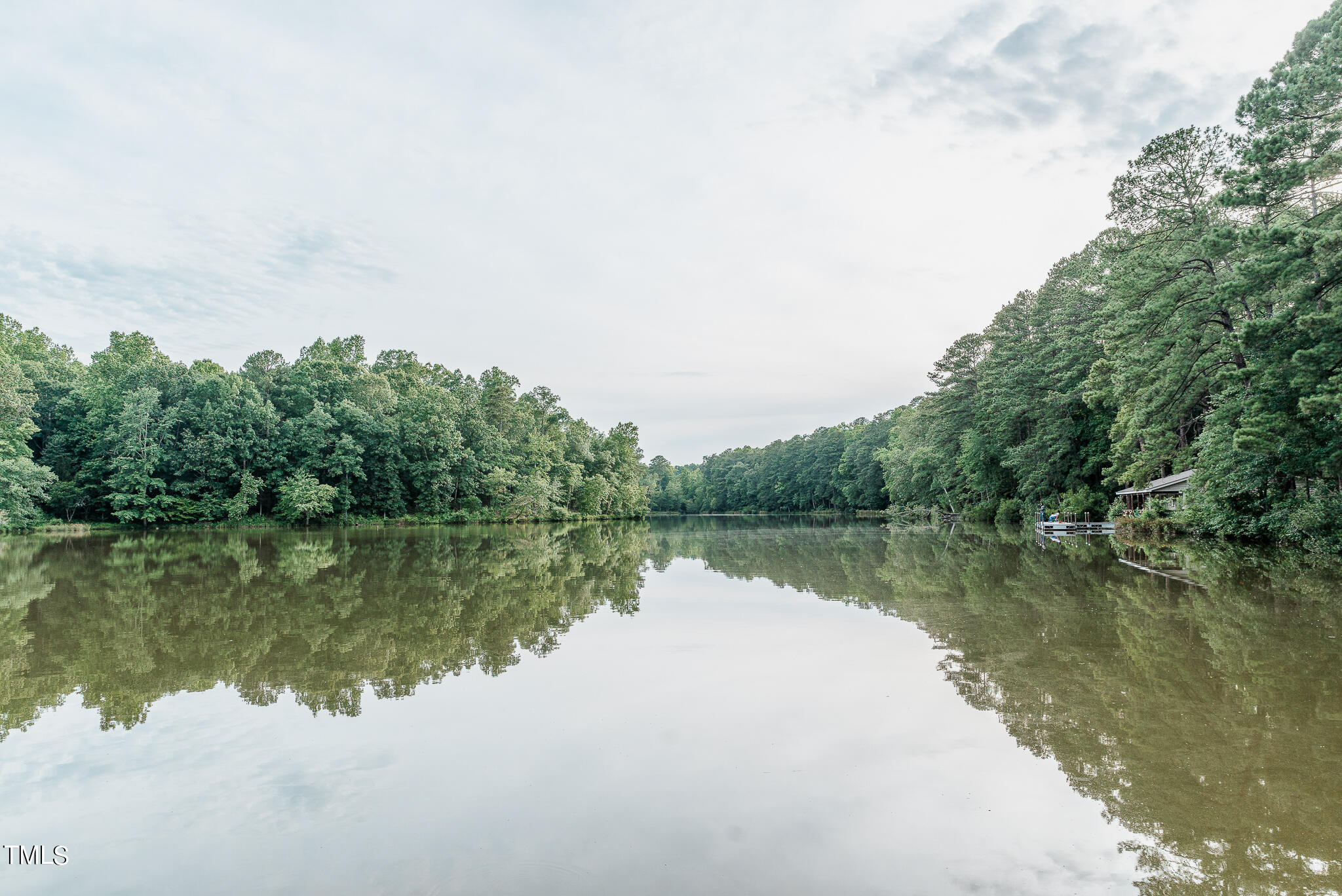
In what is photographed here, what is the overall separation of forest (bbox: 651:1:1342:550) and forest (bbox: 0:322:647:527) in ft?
116

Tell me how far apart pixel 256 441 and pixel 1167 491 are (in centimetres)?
4736

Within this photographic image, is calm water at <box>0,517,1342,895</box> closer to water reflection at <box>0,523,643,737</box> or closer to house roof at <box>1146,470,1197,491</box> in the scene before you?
water reflection at <box>0,523,643,737</box>

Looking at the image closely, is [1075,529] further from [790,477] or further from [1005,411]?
[790,477]

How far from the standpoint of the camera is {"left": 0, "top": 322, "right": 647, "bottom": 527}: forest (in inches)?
1569

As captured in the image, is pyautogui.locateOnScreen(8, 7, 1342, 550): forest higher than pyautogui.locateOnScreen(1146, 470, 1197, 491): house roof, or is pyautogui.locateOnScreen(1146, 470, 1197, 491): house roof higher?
pyautogui.locateOnScreen(8, 7, 1342, 550): forest

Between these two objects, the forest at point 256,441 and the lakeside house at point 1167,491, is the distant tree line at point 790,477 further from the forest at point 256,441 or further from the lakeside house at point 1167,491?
the lakeside house at point 1167,491

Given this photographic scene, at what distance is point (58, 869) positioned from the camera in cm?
321

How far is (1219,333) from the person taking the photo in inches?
760

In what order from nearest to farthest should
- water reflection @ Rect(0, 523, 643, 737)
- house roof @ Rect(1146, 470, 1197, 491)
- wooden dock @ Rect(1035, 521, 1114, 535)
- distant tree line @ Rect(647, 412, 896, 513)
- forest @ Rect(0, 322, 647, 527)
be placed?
water reflection @ Rect(0, 523, 643, 737), house roof @ Rect(1146, 470, 1197, 491), wooden dock @ Rect(1035, 521, 1114, 535), forest @ Rect(0, 322, 647, 527), distant tree line @ Rect(647, 412, 896, 513)

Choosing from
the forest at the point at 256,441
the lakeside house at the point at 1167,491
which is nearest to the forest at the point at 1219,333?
the lakeside house at the point at 1167,491

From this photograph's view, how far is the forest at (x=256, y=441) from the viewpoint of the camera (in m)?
39.8

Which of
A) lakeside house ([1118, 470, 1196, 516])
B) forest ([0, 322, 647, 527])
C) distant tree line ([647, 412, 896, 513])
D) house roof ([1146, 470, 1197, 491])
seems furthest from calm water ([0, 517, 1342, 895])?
distant tree line ([647, 412, 896, 513])

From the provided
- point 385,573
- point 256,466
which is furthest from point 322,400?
point 385,573

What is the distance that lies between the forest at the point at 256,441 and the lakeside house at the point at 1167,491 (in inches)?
1482
